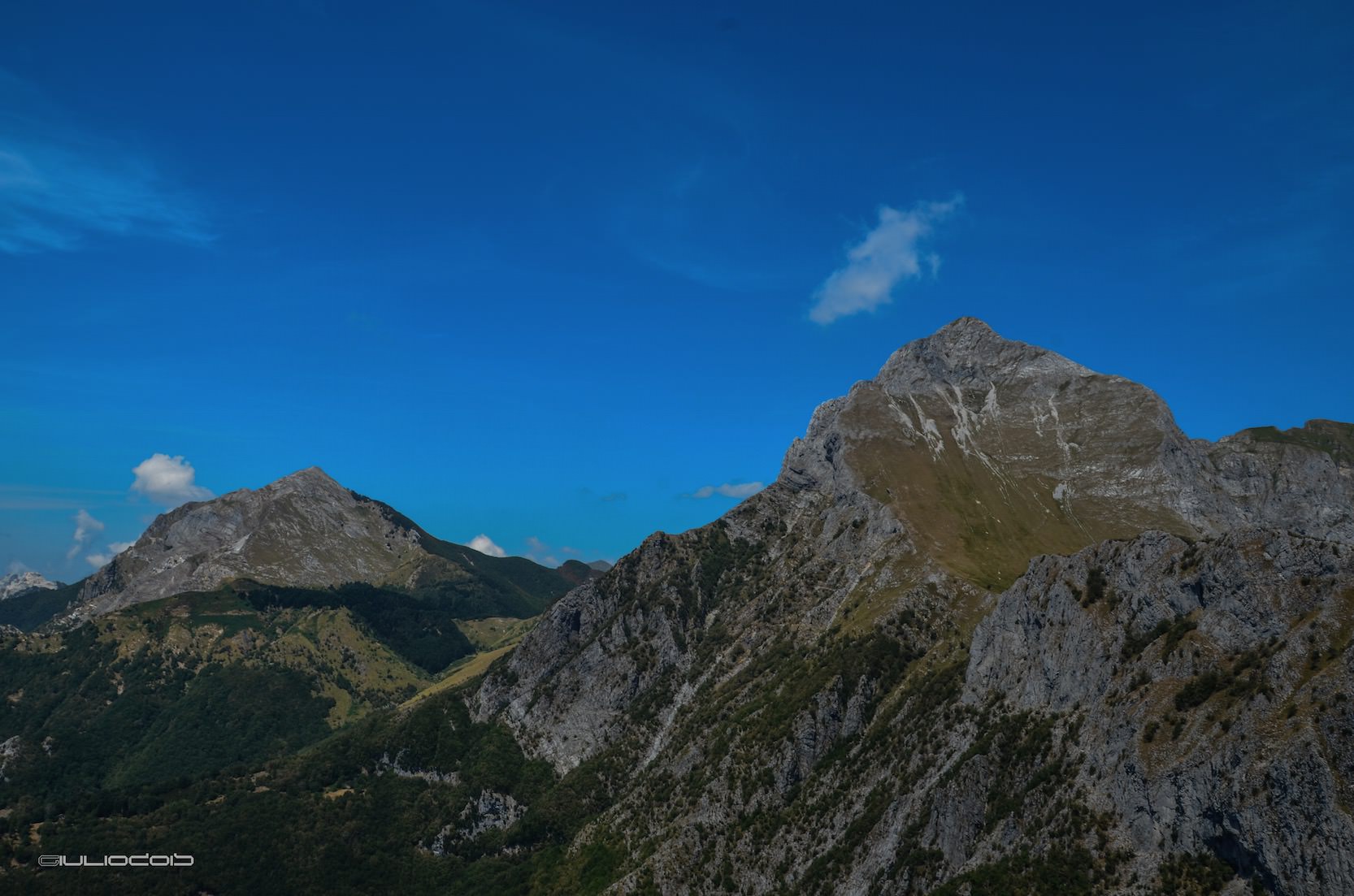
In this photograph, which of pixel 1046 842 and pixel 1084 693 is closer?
pixel 1046 842

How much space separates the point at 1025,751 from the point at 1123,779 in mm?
27790

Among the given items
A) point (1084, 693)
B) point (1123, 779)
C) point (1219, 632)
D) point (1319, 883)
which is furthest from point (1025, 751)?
point (1319, 883)

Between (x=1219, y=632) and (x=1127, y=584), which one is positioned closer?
(x=1219, y=632)

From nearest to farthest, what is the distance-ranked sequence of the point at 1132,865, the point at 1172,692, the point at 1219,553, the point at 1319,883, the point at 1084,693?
the point at 1319,883 < the point at 1132,865 < the point at 1172,692 < the point at 1219,553 < the point at 1084,693

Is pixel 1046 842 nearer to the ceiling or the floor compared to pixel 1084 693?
nearer to the floor

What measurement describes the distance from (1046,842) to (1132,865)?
50.8 ft

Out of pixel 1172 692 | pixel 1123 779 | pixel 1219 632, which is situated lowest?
pixel 1123 779

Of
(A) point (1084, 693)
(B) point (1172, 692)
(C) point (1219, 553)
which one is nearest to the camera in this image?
(B) point (1172, 692)

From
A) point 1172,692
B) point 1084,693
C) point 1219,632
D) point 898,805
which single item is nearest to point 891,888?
point 898,805

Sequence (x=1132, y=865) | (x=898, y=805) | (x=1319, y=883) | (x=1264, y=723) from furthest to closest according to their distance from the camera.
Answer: (x=898, y=805) < (x=1132, y=865) < (x=1264, y=723) < (x=1319, y=883)

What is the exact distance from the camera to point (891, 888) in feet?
549

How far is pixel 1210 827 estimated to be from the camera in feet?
391

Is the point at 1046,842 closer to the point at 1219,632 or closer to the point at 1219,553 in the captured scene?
the point at 1219,632

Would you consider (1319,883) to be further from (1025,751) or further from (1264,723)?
(1025,751)
